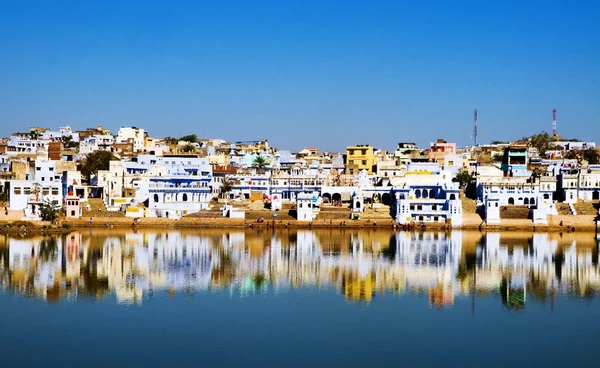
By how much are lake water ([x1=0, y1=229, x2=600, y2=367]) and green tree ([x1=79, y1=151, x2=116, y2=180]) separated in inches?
654

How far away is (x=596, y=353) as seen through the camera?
18.2 metres

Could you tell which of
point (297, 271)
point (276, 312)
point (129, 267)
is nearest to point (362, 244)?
point (297, 271)

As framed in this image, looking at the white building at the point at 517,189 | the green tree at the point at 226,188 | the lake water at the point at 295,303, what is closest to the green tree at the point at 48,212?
the lake water at the point at 295,303

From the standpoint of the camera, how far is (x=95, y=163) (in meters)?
54.5

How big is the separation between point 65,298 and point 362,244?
1580 cm

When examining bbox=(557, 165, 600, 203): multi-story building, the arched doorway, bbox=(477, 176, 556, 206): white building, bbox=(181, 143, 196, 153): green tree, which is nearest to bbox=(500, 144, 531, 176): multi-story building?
bbox=(477, 176, 556, 206): white building

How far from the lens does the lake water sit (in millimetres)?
17875

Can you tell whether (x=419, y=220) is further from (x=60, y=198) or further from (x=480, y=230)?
(x=60, y=198)

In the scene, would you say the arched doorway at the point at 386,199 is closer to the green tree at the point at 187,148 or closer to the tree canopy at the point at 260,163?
the tree canopy at the point at 260,163

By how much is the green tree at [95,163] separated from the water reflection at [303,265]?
1450 cm

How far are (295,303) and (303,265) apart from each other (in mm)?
6580

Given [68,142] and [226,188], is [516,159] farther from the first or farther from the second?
[68,142]

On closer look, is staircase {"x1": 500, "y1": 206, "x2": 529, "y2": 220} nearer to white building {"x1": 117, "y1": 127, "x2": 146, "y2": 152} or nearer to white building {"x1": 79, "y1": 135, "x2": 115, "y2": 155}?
white building {"x1": 79, "y1": 135, "x2": 115, "y2": 155}

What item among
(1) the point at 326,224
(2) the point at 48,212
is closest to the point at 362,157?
(1) the point at 326,224
